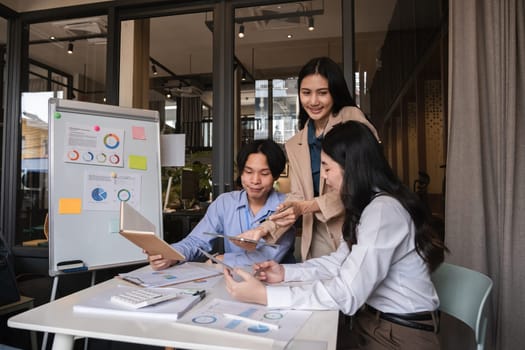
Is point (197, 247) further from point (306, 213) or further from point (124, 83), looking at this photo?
point (124, 83)

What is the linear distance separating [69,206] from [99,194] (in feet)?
0.55

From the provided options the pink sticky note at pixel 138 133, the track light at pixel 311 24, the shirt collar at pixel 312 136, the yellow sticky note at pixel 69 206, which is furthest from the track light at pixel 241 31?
the yellow sticky note at pixel 69 206

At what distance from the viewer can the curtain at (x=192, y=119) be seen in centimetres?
281

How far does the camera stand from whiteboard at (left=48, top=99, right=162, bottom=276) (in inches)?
79.7

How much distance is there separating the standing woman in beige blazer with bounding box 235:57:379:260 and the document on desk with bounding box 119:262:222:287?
0.22 meters

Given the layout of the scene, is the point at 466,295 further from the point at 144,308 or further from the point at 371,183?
the point at 144,308

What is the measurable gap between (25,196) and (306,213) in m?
2.67

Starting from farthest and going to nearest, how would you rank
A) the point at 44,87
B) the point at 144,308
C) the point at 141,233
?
1. the point at 44,87
2. the point at 141,233
3. the point at 144,308

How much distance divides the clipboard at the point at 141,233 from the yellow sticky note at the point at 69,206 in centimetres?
91

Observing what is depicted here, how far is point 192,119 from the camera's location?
291 cm

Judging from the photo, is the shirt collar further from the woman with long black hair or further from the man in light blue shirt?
the woman with long black hair

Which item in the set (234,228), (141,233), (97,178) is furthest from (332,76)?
(97,178)

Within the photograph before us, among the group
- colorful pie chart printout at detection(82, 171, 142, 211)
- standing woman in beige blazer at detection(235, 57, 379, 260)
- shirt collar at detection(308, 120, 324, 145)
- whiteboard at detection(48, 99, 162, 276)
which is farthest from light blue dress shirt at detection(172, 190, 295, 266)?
colorful pie chart printout at detection(82, 171, 142, 211)

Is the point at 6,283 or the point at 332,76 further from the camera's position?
the point at 6,283
